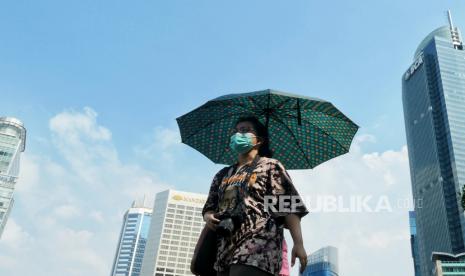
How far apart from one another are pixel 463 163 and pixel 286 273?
126m

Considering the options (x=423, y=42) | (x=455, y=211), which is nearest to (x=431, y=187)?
(x=455, y=211)

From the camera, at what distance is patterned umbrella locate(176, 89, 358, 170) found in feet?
16.5

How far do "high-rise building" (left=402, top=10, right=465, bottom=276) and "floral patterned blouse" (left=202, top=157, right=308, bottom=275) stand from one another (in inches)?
4693

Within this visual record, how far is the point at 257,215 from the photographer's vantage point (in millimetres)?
2848

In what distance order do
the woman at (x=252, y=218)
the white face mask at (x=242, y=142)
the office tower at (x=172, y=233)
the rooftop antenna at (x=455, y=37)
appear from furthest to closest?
the office tower at (x=172, y=233) → the rooftop antenna at (x=455, y=37) → the white face mask at (x=242, y=142) → the woman at (x=252, y=218)

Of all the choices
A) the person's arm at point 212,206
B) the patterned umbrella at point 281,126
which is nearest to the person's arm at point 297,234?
the person's arm at point 212,206

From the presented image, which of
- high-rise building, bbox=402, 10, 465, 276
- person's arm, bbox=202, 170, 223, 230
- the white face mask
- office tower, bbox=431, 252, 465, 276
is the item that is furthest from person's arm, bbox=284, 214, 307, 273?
high-rise building, bbox=402, 10, 465, 276

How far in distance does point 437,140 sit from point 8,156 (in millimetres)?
126435

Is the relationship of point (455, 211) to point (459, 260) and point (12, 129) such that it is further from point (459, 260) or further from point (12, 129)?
point (12, 129)

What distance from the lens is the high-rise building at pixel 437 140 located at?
4385 inches

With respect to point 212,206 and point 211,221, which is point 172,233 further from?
point 211,221

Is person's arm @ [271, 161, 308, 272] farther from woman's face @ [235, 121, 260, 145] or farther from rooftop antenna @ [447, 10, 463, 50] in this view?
rooftop antenna @ [447, 10, 463, 50]

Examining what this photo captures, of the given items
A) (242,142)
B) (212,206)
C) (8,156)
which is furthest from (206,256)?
(8,156)

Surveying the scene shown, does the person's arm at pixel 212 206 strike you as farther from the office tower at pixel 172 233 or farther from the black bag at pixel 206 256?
the office tower at pixel 172 233
